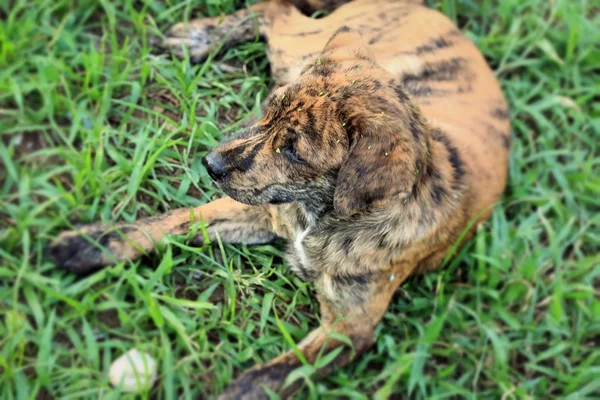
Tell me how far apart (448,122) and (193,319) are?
2024mm

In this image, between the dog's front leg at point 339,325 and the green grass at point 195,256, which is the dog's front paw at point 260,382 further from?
the green grass at point 195,256

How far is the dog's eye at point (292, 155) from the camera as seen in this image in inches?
120

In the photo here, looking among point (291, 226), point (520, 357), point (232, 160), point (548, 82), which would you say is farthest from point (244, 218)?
point (548, 82)

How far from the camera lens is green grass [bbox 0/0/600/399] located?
3529 mm

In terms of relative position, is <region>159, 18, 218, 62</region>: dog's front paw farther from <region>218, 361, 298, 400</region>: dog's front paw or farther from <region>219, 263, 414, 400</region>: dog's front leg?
<region>218, 361, 298, 400</region>: dog's front paw

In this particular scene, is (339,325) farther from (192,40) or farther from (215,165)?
(192,40)

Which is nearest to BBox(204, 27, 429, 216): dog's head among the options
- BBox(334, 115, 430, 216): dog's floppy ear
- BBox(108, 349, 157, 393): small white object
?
BBox(334, 115, 430, 216): dog's floppy ear

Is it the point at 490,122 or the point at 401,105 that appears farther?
the point at 490,122

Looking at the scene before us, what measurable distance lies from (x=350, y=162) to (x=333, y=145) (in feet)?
0.53

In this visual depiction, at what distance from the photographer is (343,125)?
296cm

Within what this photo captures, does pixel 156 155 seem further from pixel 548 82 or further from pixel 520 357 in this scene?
pixel 548 82

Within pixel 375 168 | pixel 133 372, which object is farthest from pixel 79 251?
pixel 375 168

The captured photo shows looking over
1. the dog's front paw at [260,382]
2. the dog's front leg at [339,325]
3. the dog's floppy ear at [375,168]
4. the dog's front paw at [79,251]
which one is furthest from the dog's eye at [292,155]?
the dog's front paw at [79,251]

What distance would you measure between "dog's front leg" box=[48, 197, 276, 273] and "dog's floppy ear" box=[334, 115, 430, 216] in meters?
0.94
